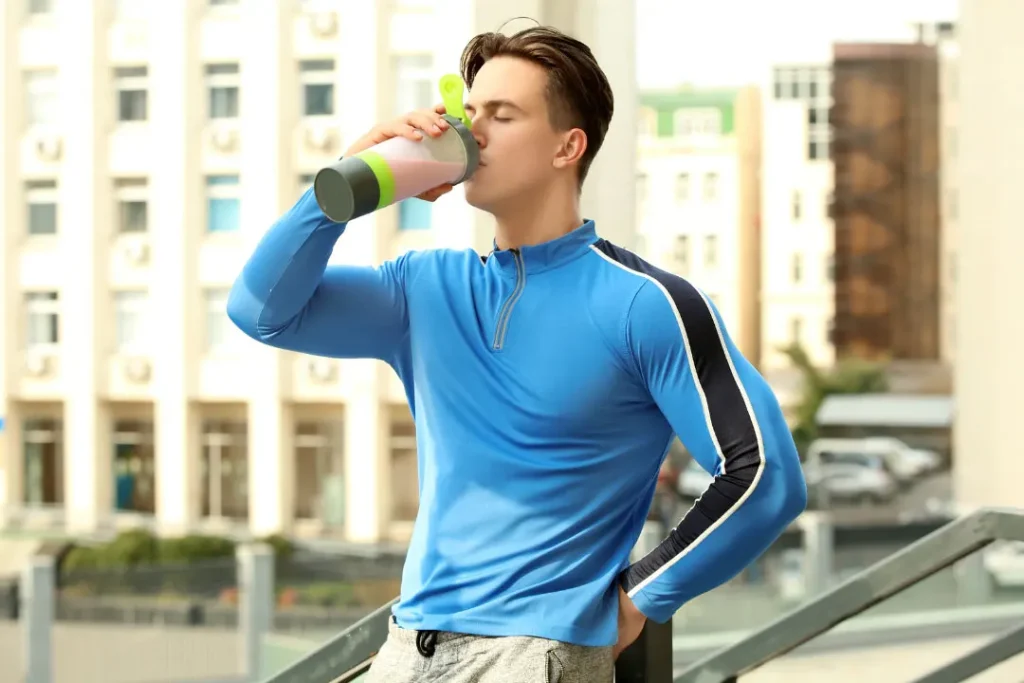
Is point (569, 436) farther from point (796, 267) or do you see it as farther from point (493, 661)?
point (796, 267)

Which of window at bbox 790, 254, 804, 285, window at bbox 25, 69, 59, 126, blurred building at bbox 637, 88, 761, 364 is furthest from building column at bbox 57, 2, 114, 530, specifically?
window at bbox 790, 254, 804, 285

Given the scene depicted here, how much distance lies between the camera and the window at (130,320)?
21375mm

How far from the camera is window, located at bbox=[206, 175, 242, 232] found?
811 inches

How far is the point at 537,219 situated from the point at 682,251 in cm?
2120

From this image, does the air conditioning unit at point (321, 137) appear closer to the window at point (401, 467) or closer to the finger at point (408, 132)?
the window at point (401, 467)

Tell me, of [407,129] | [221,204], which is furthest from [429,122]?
[221,204]

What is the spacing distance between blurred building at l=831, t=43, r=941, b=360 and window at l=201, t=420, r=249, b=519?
913 centimetres

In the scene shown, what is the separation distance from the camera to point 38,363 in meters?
21.5

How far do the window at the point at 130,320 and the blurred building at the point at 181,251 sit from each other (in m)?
0.04

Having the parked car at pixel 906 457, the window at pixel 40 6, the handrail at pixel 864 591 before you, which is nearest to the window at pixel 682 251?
the parked car at pixel 906 457

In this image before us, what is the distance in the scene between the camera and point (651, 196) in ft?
71.1

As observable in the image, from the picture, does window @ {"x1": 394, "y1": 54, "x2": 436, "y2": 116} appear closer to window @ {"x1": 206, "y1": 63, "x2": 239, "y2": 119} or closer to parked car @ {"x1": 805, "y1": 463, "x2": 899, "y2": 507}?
window @ {"x1": 206, "y1": 63, "x2": 239, "y2": 119}

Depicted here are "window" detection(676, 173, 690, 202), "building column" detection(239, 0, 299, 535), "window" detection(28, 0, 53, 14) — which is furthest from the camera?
"window" detection(676, 173, 690, 202)

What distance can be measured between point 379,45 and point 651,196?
14.7 ft
